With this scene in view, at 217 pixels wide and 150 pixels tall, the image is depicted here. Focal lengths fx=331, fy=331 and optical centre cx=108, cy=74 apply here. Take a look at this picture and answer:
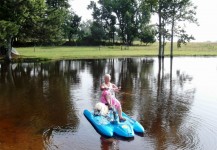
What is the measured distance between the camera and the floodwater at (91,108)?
1109 centimetres

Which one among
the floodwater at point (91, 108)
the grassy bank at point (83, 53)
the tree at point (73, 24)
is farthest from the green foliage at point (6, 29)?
the tree at point (73, 24)

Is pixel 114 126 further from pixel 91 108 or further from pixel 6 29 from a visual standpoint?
pixel 6 29

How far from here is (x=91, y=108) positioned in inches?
647

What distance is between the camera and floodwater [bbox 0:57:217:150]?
11.1 m

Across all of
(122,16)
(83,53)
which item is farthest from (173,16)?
(122,16)

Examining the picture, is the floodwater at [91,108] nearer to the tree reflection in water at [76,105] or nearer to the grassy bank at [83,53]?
the tree reflection in water at [76,105]

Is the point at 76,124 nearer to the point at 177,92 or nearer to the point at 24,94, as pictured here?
the point at 24,94

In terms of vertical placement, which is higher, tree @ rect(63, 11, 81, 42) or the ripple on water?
tree @ rect(63, 11, 81, 42)

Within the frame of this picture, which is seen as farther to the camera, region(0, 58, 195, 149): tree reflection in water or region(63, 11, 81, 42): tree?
region(63, 11, 81, 42): tree

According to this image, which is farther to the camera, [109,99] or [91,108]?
[91,108]

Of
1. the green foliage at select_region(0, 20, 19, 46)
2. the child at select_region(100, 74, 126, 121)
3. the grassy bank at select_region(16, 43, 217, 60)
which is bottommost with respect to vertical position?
the child at select_region(100, 74, 126, 121)

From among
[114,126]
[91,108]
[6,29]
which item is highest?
[6,29]

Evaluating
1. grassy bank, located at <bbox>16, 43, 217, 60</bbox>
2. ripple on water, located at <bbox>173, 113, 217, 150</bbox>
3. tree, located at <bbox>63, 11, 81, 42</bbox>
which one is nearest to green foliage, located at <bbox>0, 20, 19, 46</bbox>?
grassy bank, located at <bbox>16, 43, 217, 60</bbox>

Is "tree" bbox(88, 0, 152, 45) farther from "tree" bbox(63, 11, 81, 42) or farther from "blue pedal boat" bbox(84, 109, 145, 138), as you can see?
"blue pedal boat" bbox(84, 109, 145, 138)
